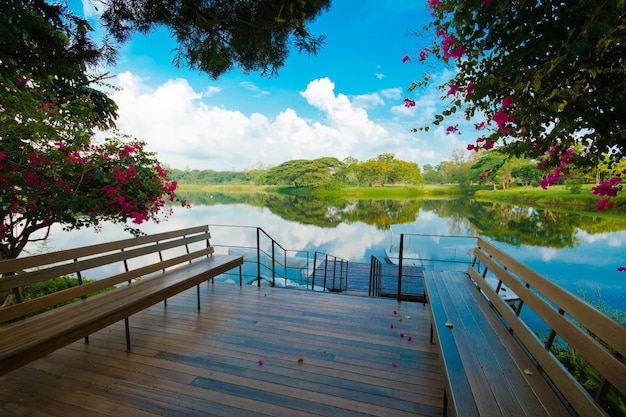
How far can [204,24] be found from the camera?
1.90 m

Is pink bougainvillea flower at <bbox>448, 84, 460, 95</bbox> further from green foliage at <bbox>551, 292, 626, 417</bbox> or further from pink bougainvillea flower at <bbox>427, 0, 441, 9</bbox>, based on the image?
green foliage at <bbox>551, 292, 626, 417</bbox>

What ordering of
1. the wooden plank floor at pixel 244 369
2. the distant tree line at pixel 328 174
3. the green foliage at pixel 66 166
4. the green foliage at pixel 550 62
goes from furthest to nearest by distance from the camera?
the distant tree line at pixel 328 174 < the green foliage at pixel 66 166 < the wooden plank floor at pixel 244 369 < the green foliage at pixel 550 62

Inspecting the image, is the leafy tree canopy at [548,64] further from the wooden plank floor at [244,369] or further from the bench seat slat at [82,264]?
the bench seat slat at [82,264]

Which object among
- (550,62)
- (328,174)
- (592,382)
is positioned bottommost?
(592,382)

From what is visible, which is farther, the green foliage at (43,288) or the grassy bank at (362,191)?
the grassy bank at (362,191)

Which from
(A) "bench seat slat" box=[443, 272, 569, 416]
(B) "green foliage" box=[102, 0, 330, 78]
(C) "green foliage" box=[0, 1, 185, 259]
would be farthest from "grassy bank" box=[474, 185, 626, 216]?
(C) "green foliage" box=[0, 1, 185, 259]

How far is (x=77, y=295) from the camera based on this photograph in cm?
201

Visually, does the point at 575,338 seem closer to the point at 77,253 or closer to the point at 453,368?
the point at 453,368

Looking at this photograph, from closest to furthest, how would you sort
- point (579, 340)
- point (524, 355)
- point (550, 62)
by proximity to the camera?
1. point (579, 340)
2. point (550, 62)
3. point (524, 355)

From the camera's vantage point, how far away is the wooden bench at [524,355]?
31.4 inches

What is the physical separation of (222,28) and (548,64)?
6.73 feet

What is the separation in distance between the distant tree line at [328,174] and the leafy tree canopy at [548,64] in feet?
119

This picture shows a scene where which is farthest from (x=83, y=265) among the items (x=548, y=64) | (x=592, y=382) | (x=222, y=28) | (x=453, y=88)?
(x=592, y=382)

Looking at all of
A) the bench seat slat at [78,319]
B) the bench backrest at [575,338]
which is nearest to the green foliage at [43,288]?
the bench seat slat at [78,319]
